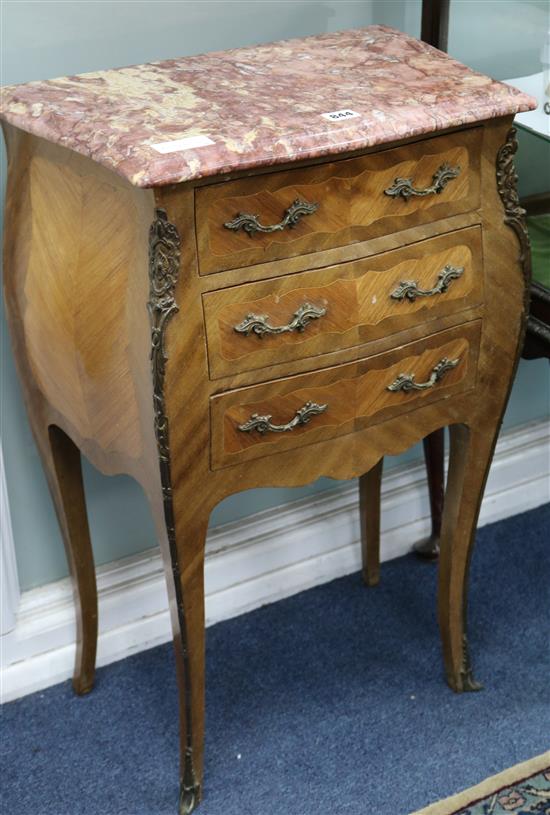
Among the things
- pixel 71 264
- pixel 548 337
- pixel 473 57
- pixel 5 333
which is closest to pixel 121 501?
pixel 5 333

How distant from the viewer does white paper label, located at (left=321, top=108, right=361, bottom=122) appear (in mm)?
1240

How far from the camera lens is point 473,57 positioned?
1842 mm

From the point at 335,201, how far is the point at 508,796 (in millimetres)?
867

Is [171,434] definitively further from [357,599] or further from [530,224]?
[357,599]

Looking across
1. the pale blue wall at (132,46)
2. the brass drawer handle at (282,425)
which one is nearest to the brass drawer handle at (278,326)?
the brass drawer handle at (282,425)

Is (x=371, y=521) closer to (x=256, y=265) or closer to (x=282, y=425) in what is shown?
(x=282, y=425)

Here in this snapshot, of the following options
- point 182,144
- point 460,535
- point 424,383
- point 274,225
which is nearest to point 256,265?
point 274,225

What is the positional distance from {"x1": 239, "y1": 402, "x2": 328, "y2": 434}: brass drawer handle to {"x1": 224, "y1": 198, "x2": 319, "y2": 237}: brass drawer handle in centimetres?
22

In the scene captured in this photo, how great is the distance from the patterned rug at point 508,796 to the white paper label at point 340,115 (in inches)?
36.7

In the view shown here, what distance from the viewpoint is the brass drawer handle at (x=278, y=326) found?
4.14ft

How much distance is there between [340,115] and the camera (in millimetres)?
1250

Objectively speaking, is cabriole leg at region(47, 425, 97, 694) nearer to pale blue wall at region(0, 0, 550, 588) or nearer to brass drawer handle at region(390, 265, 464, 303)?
pale blue wall at region(0, 0, 550, 588)

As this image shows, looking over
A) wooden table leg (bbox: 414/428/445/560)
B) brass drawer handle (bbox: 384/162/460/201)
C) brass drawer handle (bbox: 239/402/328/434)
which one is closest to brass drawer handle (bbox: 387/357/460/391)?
brass drawer handle (bbox: 239/402/328/434)

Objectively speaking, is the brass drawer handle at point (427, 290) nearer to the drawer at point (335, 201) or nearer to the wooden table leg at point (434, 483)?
the drawer at point (335, 201)
